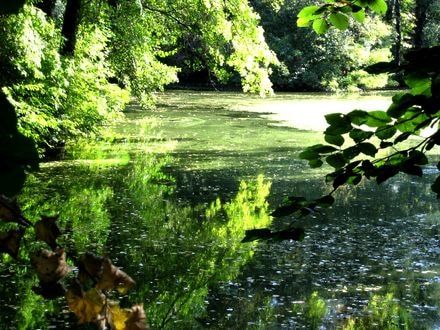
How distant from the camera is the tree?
0.90 m

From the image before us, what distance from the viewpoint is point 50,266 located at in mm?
504

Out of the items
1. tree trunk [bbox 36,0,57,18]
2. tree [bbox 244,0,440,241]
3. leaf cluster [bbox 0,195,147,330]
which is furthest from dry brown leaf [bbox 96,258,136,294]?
tree trunk [bbox 36,0,57,18]

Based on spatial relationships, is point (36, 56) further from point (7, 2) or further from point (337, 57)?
point (337, 57)

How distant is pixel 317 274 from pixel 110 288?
4.75 m

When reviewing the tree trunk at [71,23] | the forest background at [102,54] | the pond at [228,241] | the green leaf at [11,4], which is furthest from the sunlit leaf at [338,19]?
the tree trunk at [71,23]

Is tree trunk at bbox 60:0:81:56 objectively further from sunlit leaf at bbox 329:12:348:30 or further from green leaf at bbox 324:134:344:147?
green leaf at bbox 324:134:344:147

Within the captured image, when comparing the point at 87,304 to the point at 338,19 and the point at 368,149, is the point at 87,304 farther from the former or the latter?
the point at 338,19

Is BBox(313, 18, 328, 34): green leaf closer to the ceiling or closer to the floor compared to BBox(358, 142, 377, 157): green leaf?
closer to the ceiling

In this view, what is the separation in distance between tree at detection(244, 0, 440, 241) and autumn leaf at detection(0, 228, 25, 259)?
0.52m

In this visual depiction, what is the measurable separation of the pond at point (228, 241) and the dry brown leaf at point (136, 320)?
362 centimetres

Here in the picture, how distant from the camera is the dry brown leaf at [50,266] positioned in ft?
1.64

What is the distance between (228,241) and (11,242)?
545cm

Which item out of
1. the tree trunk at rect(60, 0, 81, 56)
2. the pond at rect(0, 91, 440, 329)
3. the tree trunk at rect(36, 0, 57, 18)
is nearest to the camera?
the pond at rect(0, 91, 440, 329)

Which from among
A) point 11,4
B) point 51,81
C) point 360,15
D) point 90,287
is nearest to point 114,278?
point 90,287
